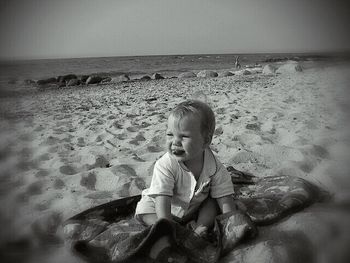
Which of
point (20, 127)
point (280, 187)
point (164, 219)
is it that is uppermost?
point (164, 219)

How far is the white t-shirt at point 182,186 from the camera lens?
2031mm

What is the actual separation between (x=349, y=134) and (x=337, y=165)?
34.8 inches

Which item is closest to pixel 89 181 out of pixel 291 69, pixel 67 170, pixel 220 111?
pixel 67 170

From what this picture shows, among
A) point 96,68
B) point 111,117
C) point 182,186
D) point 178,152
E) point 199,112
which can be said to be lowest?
point 96,68

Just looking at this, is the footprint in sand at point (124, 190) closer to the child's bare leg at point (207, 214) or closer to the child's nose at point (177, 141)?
the child's bare leg at point (207, 214)

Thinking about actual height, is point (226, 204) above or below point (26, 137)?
above

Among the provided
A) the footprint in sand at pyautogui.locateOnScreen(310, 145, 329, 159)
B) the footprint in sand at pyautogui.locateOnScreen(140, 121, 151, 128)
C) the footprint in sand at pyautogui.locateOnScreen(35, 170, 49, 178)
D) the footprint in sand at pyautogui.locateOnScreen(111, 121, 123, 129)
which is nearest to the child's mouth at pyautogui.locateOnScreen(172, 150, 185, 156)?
the footprint in sand at pyautogui.locateOnScreen(35, 170, 49, 178)

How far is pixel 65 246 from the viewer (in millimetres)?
2062

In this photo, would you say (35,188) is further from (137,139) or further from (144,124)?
(144,124)

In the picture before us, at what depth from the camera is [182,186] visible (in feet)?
6.81

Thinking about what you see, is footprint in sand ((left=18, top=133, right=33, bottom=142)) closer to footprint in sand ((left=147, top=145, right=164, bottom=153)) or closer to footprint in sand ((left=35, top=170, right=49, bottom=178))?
footprint in sand ((left=35, top=170, right=49, bottom=178))

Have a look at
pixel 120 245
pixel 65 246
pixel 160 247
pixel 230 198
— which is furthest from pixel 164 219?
pixel 65 246

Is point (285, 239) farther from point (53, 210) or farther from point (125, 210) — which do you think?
point (53, 210)

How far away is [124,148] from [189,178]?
166 cm
